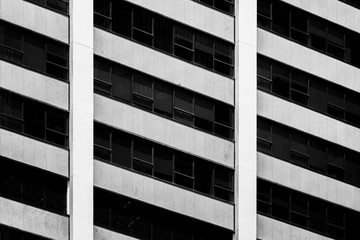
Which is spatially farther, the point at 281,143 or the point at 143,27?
the point at 281,143

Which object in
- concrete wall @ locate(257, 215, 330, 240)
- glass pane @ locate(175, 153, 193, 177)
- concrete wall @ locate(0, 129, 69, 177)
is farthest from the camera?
concrete wall @ locate(257, 215, 330, 240)

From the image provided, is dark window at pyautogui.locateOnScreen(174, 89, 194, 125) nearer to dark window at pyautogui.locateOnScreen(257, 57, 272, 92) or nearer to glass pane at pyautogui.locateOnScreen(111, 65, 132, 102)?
glass pane at pyautogui.locateOnScreen(111, 65, 132, 102)

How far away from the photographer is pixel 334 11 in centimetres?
9950

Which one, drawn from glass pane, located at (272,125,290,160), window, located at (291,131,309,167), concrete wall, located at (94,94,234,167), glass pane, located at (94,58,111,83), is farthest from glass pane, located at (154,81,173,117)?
window, located at (291,131,309,167)

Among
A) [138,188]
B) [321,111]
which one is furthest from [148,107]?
[321,111]

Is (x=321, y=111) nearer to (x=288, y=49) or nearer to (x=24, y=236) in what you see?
(x=288, y=49)

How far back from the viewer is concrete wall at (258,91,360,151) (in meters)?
95.4

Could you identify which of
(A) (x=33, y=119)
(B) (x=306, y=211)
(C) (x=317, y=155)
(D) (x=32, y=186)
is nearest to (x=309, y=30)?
(C) (x=317, y=155)

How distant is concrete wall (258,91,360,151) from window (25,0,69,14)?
11151 millimetres

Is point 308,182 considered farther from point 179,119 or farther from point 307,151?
point 179,119

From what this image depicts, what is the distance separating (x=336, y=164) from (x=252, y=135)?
5.71 metres

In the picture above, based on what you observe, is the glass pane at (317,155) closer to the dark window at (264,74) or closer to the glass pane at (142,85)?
the dark window at (264,74)

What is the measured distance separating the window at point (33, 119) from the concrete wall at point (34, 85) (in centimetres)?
29

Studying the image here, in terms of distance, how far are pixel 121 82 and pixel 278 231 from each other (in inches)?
420
